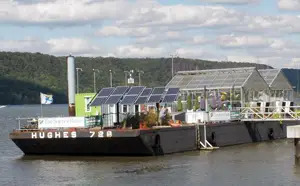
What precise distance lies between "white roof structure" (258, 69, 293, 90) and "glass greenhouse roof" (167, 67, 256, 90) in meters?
5.27

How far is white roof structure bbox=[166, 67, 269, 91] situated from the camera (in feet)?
216

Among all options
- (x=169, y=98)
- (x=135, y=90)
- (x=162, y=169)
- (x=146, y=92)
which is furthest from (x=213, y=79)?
(x=162, y=169)

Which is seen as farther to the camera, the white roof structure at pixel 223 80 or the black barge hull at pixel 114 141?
the white roof structure at pixel 223 80

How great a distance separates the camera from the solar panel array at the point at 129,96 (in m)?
47.0

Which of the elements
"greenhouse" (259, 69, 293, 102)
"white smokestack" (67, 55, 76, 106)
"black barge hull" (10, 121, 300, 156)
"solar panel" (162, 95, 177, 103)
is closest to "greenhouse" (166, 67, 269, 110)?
"greenhouse" (259, 69, 293, 102)

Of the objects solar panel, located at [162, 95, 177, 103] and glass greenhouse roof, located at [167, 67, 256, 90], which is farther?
glass greenhouse roof, located at [167, 67, 256, 90]

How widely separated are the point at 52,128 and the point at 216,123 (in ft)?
44.6

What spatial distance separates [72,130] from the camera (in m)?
44.9

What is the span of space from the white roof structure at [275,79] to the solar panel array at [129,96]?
24422 millimetres

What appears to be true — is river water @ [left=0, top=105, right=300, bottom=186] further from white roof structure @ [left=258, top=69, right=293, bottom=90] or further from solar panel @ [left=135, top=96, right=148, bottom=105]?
white roof structure @ [left=258, top=69, right=293, bottom=90]

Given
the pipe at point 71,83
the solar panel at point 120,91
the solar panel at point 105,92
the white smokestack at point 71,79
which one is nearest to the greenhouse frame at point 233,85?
the pipe at point 71,83

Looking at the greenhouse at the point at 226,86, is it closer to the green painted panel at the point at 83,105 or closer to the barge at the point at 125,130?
the barge at the point at 125,130

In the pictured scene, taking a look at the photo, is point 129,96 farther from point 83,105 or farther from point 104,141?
point 83,105

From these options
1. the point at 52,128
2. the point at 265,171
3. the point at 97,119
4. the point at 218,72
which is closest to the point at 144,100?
the point at 97,119
